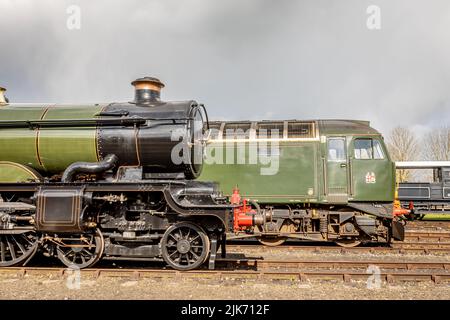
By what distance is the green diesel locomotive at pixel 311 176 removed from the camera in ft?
34.7

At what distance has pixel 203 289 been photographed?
241 inches

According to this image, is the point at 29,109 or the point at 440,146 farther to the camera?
the point at 440,146

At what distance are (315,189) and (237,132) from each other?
2.88 meters

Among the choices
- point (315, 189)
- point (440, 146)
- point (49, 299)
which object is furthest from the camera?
point (440, 146)

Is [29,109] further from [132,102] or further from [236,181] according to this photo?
[236,181]

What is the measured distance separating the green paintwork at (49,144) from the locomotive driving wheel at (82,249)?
144 centimetres

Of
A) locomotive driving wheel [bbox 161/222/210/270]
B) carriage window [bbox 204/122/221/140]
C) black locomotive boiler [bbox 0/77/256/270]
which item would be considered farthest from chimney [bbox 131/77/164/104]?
carriage window [bbox 204/122/221/140]

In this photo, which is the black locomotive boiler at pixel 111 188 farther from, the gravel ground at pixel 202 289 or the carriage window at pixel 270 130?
the carriage window at pixel 270 130

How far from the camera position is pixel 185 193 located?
22.7 feet

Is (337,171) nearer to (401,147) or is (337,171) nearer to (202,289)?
(202,289)

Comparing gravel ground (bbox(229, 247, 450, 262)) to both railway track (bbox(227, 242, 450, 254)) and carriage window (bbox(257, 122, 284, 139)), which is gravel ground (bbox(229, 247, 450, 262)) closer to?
railway track (bbox(227, 242, 450, 254))
